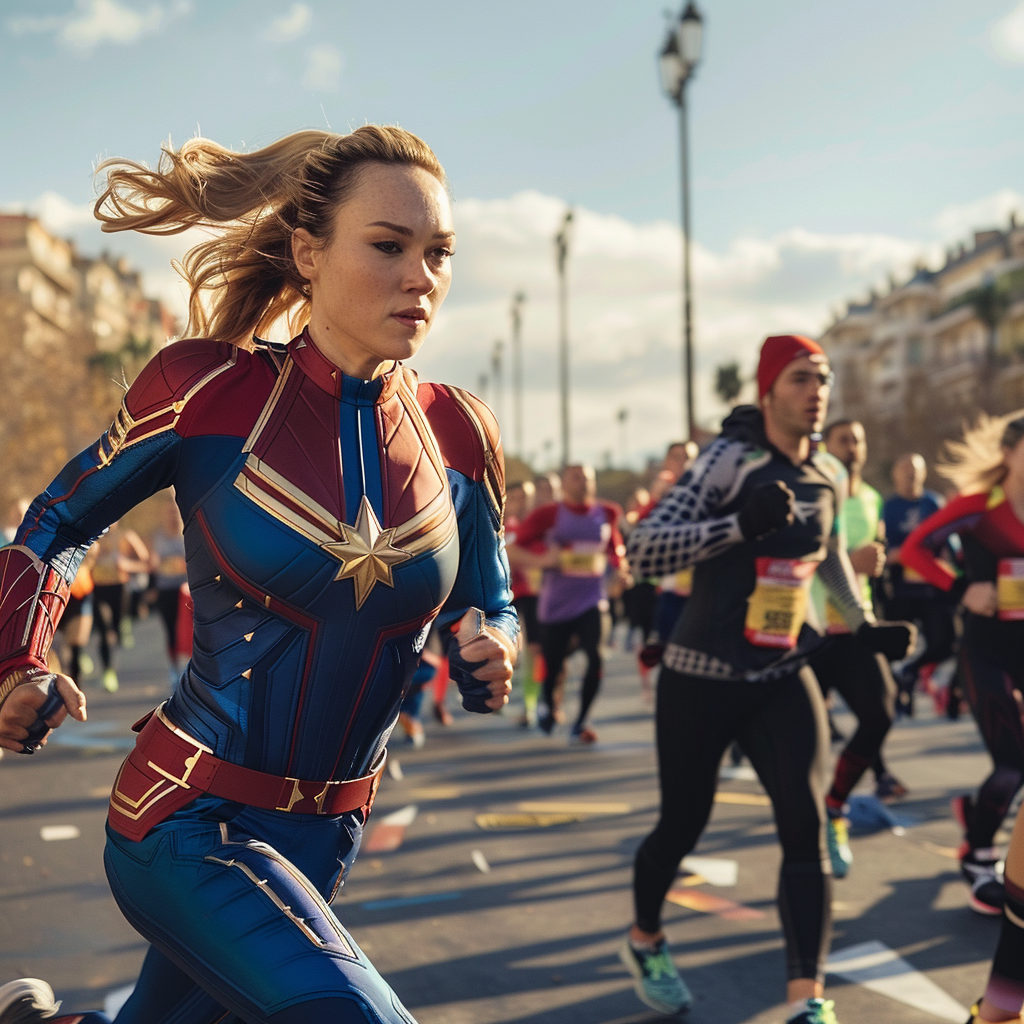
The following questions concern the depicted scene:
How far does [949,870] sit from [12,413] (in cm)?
4201

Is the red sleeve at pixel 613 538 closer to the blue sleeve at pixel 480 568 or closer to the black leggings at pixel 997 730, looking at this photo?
the black leggings at pixel 997 730

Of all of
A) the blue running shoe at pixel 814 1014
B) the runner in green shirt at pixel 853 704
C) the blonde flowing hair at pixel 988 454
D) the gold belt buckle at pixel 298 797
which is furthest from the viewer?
the runner in green shirt at pixel 853 704

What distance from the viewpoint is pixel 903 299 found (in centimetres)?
11706

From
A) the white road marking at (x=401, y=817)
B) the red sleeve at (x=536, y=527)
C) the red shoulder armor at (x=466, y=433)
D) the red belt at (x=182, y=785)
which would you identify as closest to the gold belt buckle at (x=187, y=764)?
the red belt at (x=182, y=785)

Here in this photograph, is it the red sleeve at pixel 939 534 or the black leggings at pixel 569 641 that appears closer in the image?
the red sleeve at pixel 939 534

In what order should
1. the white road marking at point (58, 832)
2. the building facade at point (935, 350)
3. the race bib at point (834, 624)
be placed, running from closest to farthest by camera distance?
the race bib at point (834, 624) < the white road marking at point (58, 832) < the building facade at point (935, 350)

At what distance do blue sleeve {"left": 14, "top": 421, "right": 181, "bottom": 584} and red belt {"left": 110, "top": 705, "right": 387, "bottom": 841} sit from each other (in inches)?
13.2

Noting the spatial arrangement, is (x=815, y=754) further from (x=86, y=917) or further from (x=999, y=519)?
(x=86, y=917)

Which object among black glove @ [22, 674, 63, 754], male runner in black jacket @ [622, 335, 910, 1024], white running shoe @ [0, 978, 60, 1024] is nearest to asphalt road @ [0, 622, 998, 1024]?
male runner in black jacket @ [622, 335, 910, 1024]

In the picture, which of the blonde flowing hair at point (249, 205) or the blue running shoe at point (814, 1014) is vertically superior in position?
the blonde flowing hair at point (249, 205)

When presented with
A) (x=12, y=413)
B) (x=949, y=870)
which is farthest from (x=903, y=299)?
(x=949, y=870)

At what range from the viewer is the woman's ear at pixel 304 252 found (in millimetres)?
2441

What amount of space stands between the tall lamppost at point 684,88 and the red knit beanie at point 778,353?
11.0m

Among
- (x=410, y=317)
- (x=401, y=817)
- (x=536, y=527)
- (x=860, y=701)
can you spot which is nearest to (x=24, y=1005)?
(x=410, y=317)
